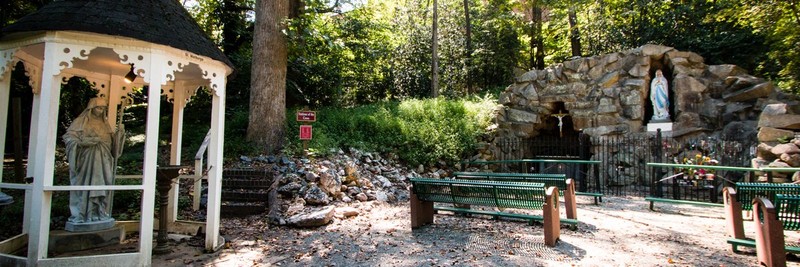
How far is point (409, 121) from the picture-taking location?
1355 cm

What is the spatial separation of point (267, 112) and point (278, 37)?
6.08 ft

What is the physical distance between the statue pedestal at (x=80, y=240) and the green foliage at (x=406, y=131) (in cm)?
462

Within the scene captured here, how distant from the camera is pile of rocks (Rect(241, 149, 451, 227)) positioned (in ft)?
23.6

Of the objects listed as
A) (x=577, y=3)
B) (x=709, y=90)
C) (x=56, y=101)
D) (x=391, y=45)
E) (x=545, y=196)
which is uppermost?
(x=577, y=3)

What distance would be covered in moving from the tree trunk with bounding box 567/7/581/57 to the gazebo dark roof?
1672 centimetres

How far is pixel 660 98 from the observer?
1270cm

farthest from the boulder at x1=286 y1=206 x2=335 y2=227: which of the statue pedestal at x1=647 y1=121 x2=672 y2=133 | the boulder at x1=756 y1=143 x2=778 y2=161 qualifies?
the statue pedestal at x1=647 y1=121 x2=672 y2=133

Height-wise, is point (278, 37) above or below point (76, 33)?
above

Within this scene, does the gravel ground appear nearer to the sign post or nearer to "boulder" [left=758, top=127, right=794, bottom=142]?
the sign post

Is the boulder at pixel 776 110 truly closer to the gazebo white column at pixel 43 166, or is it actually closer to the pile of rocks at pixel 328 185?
the pile of rocks at pixel 328 185

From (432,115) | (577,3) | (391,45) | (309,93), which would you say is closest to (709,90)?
(577,3)

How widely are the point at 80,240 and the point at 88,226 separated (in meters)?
0.19

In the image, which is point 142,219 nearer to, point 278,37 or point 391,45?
point 278,37

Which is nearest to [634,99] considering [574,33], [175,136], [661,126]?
[661,126]
